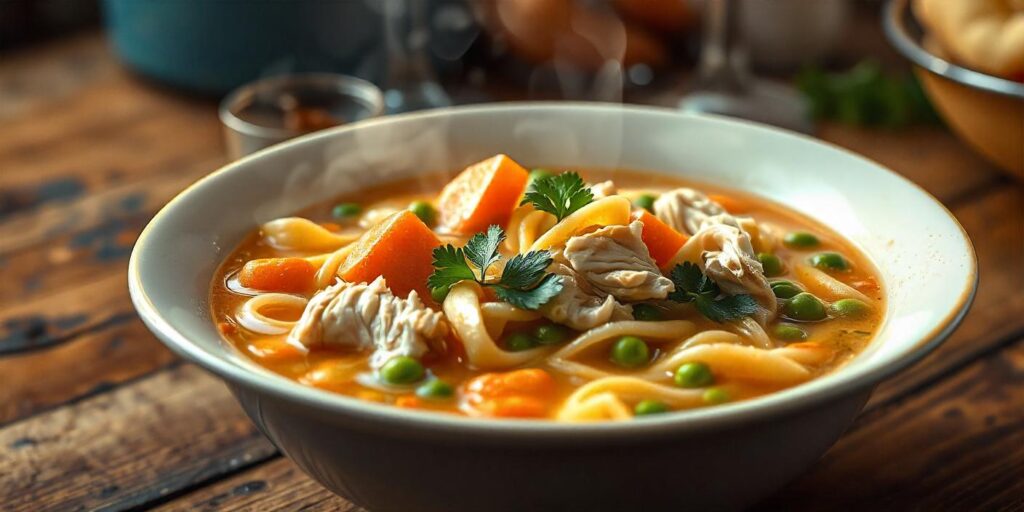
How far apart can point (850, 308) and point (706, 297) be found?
15.9 inches

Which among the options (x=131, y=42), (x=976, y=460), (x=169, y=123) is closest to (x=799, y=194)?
(x=976, y=460)

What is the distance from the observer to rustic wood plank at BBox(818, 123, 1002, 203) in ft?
17.2

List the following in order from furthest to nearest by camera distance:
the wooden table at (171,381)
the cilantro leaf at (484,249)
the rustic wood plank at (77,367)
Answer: the rustic wood plank at (77,367) → the wooden table at (171,381) → the cilantro leaf at (484,249)

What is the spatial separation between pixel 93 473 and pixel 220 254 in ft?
2.43

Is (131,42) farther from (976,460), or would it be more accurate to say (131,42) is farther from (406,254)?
(976,460)

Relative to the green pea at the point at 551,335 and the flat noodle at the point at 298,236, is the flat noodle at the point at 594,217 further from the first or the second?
the flat noodle at the point at 298,236

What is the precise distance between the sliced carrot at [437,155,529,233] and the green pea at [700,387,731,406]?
999 mm

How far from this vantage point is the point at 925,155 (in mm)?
5512

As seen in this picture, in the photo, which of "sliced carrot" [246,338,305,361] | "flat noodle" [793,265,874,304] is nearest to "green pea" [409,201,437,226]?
"sliced carrot" [246,338,305,361]

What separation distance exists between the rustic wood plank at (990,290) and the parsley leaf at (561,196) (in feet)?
3.92

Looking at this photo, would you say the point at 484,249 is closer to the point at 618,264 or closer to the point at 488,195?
the point at 618,264

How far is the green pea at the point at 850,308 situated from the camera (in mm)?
3135

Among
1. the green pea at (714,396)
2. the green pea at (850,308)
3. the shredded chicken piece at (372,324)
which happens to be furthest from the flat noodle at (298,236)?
the green pea at (850,308)

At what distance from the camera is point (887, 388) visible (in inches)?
150
